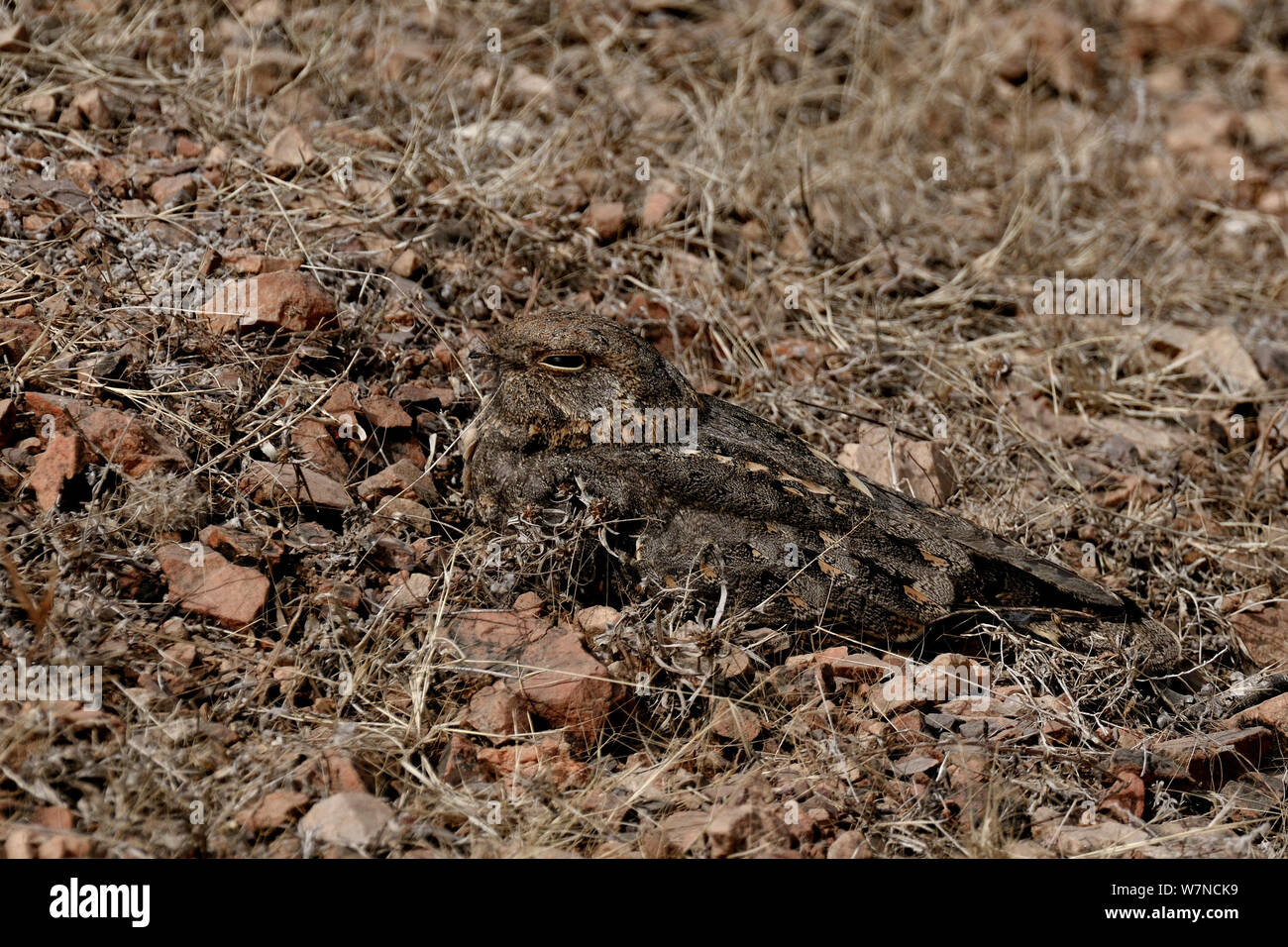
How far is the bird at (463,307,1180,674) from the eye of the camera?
12.3 ft

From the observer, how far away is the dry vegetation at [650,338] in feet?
10.7

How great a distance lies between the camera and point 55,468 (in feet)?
11.9

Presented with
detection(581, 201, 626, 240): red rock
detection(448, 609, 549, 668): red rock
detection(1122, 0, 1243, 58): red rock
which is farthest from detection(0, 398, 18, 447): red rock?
detection(1122, 0, 1243, 58): red rock

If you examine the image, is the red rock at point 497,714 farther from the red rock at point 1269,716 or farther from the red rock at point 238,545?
the red rock at point 1269,716

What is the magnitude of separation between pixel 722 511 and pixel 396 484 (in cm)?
113

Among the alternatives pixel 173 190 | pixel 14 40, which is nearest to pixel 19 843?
pixel 173 190

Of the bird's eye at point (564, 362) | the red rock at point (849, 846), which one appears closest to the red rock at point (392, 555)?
the bird's eye at point (564, 362)

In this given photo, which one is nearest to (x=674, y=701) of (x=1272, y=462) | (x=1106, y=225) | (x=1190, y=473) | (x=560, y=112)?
(x=1190, y=473)

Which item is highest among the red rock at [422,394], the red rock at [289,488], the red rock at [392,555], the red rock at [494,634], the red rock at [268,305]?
the red rock at [268,305]

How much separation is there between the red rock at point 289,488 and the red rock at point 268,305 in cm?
60

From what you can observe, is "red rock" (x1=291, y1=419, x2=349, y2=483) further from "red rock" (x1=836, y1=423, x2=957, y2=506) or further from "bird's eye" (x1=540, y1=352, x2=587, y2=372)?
"red rock" (x1=836, y1=423, x2=957, y2=506)

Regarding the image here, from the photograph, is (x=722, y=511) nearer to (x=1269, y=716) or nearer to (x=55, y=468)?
(x=1269, y=716)
